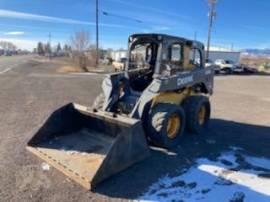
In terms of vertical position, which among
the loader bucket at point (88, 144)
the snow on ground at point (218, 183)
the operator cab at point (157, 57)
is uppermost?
the operator cab at point (157, 57)

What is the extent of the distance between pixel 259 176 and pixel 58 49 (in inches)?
4964

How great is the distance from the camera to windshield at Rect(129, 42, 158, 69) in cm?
692

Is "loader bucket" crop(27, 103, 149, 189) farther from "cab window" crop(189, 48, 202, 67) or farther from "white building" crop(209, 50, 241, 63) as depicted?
"white building" crop(209, 50, 241, 63)

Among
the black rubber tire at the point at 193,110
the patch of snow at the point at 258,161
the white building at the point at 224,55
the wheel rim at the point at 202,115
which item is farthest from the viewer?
the white building at the point at 224,55

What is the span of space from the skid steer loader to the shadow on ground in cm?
16

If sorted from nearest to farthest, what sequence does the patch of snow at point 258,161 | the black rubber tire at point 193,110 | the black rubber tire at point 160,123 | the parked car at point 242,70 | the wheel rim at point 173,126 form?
the patch of snow at point 258,161 → the black rubber tire at point 160,123 → the wheel rim at point 173,126 → the black rubber tire at point 193,110 → the parked car at point 242,70

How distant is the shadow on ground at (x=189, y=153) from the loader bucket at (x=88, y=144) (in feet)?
0.58

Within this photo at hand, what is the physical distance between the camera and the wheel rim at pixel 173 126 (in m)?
6.24

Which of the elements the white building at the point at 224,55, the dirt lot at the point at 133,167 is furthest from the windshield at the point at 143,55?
the white building at the point at 224,55

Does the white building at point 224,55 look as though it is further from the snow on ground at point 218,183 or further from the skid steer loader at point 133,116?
the snow on ground at point 218,183

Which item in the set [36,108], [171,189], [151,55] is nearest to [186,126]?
[151,55]

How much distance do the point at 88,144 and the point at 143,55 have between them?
2.65 meters

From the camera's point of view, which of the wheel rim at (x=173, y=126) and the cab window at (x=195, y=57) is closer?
the wheel rim at (x=173, y=126)

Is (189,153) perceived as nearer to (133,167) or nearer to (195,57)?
(133,167)
